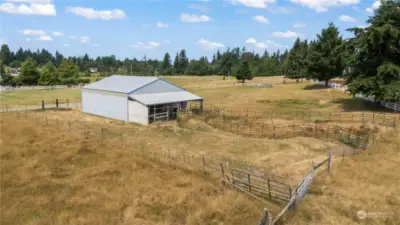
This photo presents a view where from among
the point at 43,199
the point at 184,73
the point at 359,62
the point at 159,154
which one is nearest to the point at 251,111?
the point at 359,62

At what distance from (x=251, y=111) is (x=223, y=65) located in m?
89.1

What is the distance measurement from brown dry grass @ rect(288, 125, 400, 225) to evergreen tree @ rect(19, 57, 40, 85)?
6729cm

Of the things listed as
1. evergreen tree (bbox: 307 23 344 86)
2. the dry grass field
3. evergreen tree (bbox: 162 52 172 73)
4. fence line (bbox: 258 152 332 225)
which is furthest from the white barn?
evergreen tree (bbox: 162 52 172 73)

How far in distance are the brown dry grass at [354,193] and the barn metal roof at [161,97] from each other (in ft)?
58.9

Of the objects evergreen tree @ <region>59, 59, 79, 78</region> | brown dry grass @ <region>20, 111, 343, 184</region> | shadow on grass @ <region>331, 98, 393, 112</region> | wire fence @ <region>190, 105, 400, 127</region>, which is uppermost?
evergreen tree @ <region>59, 59, 79, 78</region>

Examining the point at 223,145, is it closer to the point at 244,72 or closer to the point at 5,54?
the point at 244,72

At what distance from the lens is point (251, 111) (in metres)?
34.3

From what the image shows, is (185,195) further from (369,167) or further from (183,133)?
(183,133)

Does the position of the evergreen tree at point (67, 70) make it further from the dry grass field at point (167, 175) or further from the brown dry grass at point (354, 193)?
the brown dry grass at point (354, 193)

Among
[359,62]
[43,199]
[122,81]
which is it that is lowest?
[43,199]

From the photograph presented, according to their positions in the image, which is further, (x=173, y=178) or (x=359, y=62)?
(x=359, y=62)

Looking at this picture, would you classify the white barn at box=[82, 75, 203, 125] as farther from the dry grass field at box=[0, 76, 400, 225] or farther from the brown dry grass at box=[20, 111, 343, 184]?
the dry grass field at box=[0, 76, 400, 225]

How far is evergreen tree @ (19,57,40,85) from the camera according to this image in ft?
218

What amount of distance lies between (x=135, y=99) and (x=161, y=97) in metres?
3.34
